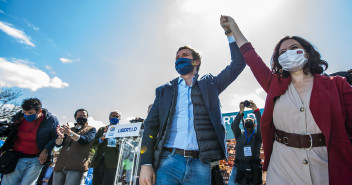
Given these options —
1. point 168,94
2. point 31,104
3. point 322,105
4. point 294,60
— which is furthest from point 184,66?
point 31,104

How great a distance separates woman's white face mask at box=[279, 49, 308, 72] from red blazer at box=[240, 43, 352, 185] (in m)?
0.12

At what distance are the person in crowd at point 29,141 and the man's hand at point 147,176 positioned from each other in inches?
137

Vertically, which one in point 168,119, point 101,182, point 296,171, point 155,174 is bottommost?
point 101,182

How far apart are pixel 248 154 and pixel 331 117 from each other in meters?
3.87

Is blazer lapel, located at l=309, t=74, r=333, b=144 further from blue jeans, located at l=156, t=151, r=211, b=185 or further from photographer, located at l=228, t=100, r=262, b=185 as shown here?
photographer, located at l=228, t=100, r=262, b=185

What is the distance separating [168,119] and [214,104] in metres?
0.53

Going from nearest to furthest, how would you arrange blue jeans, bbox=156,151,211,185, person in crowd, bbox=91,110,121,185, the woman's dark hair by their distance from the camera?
blue jeans, bbox=156,151,211,185 → the woman's dark hair → person in crowd, bbox=91,110,121,185

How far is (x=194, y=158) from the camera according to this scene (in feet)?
5.79

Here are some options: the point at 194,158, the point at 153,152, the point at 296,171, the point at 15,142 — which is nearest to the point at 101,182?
the point at 15,142

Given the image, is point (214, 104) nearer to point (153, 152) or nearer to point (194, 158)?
point (194, 158)

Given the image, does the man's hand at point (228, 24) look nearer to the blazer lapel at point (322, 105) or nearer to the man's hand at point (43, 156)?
the blazer lapel at point (322, 105)

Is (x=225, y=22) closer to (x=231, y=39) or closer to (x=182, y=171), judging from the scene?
(x=231, y=39)

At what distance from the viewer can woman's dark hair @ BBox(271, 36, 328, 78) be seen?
5.91 feet

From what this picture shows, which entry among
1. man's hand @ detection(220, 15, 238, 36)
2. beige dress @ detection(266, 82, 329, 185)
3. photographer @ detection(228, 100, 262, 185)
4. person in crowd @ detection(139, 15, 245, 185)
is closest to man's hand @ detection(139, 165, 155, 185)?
person in crowd @ detection(139, 15, 245, 185)
